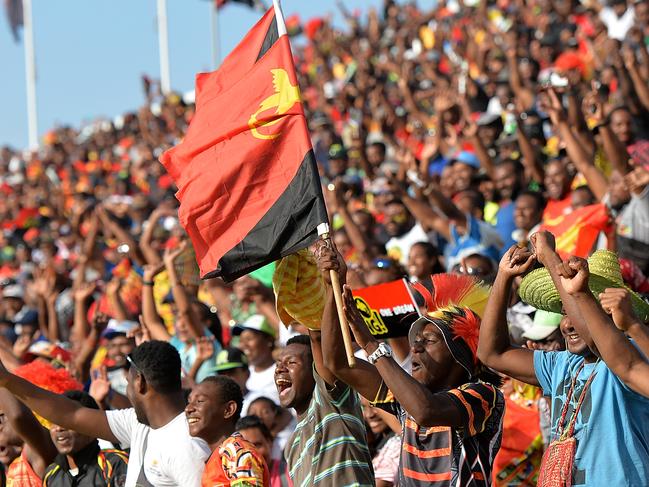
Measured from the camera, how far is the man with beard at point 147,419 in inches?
211

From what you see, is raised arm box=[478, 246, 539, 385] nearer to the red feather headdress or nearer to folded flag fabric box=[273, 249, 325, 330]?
the red feather headdress

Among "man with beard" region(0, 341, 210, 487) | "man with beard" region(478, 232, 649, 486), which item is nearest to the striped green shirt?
"man with beard" region(0, 341, 210, 487)

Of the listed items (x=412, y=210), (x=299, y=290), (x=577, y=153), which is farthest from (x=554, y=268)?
(x=412, y=210)

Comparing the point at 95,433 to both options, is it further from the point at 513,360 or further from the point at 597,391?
the point at 597,391

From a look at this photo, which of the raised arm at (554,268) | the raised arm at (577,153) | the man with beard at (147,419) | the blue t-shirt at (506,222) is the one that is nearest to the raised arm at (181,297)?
the man with beard at (147,419)

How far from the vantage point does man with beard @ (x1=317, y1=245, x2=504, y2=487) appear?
443 centimetres

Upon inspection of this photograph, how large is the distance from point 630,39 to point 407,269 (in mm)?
4705

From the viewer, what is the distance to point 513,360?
4707mm

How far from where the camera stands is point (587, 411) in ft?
13.7

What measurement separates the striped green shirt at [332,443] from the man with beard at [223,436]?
19 centimetres

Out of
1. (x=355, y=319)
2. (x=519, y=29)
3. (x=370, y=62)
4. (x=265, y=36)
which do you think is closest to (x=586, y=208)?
(x=265, y=36)

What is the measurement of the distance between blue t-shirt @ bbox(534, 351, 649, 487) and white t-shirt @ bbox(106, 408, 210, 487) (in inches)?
72.9

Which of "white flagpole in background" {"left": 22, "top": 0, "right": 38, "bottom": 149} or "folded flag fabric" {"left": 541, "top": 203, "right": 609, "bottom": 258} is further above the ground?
"white flagpole in background" {"left": 22, "top": 0, "right": 38, "bottom": 149}

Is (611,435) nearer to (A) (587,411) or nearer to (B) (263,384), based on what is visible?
(A) (587,411)
